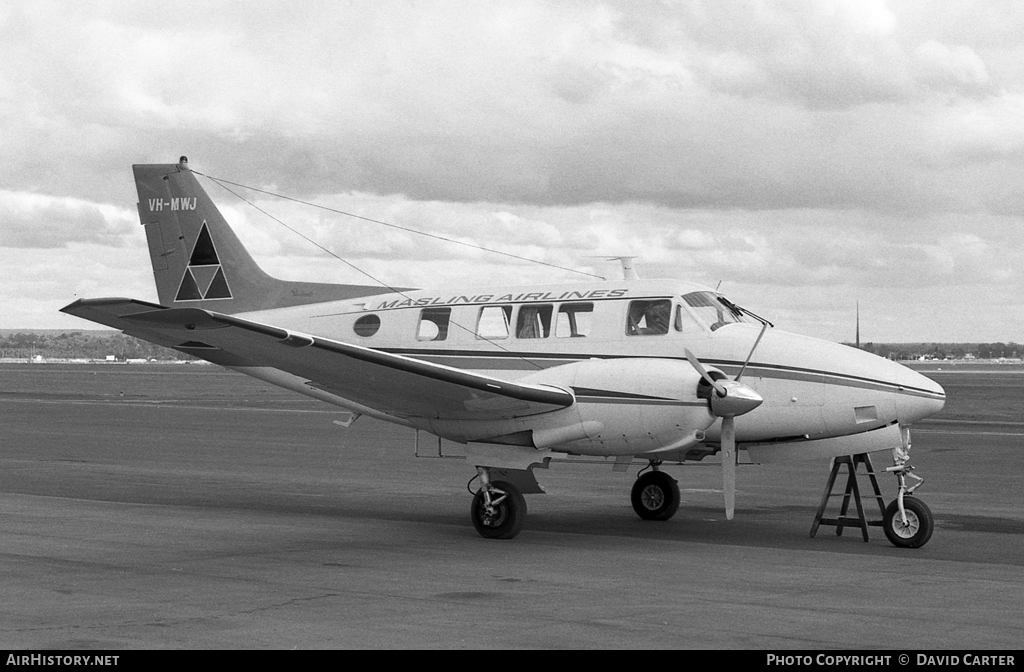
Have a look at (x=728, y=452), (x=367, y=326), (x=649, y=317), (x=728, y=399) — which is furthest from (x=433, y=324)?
(x=728, y=399)

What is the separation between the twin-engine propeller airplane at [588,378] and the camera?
13484 millimetres

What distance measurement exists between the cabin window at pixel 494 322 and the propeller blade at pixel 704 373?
9.75 feet

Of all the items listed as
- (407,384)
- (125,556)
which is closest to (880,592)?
(407,384)

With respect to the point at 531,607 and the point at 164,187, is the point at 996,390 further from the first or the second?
the point at 531,607

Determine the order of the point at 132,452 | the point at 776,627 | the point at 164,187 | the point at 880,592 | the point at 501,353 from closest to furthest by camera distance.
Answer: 1. the point at 776,627
2. the point at 880,592
3. the point at 501,353
4. the point at 164,187
5. the point at 132,452

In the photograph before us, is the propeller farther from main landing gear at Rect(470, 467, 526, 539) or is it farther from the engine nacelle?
main landing gear at Rect(470, 467, 526, 539)

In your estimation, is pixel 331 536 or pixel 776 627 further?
pixel 331 536

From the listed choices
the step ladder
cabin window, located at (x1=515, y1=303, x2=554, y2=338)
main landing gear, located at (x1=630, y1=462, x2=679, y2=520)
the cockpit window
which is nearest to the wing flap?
cabin window, located at (x1=515, y1=303, x2=554, y2=338)

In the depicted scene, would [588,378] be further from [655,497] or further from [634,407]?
[655,497]

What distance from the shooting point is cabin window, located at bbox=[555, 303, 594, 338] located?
15477 millimetres

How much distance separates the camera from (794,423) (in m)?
14.5

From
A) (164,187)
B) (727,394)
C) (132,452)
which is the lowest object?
(132,452)

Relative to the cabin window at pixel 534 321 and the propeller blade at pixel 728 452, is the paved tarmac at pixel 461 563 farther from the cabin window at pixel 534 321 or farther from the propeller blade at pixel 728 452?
the cabin window at pixel 534 321

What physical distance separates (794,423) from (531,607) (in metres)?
5.79
